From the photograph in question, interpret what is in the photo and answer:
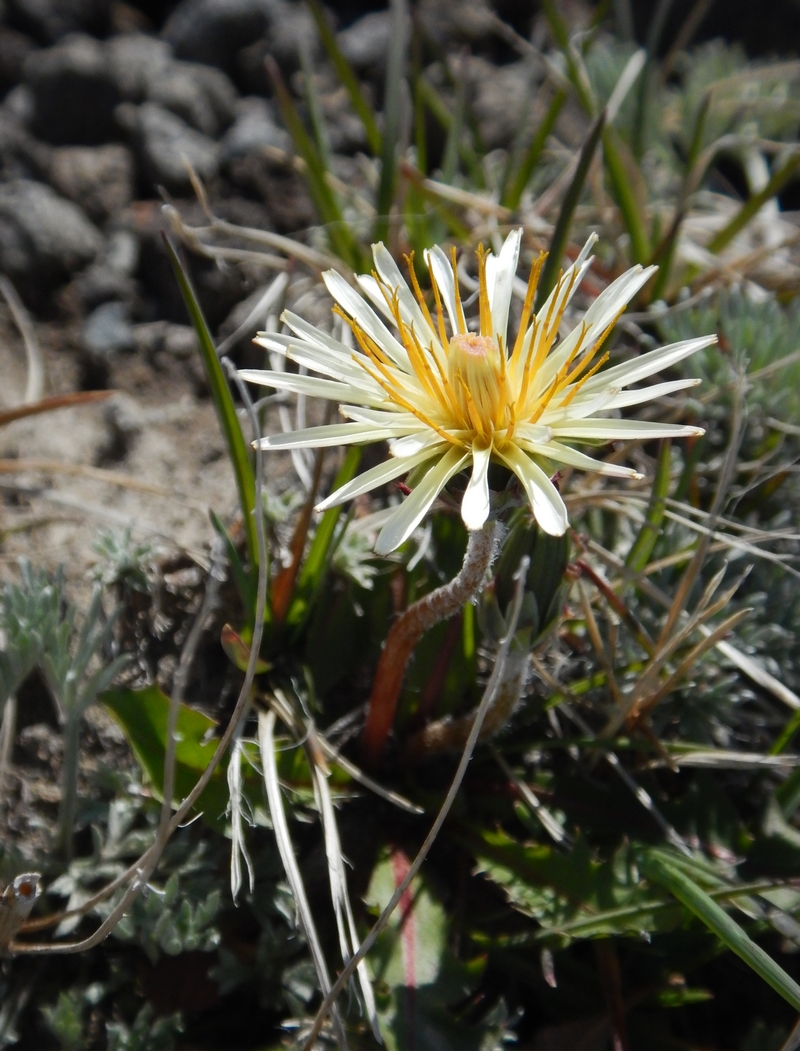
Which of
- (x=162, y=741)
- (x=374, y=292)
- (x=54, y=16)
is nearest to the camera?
(x=374, y=292)

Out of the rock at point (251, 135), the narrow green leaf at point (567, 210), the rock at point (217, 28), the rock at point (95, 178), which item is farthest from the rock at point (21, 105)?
the narrow green leaf at point (567, 210)

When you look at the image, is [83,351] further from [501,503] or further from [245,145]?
[501,503]

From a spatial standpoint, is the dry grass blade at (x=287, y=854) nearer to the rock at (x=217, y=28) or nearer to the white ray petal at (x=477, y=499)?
the white ray petal at (x=477, y=499)

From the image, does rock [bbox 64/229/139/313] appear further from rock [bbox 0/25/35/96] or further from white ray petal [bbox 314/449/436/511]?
white ray petal [bbox 314/449/436/511]

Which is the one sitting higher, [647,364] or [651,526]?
[647,364]

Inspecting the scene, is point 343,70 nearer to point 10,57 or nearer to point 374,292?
point 10,57

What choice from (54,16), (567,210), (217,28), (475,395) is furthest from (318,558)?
(54,16)

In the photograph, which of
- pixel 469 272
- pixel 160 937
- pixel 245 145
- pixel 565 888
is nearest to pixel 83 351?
pixel 245 145

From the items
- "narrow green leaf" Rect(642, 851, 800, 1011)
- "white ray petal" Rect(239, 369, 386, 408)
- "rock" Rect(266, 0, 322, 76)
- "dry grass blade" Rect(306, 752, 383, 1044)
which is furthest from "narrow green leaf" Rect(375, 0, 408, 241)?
"narrow green leaf" Rect(642, 851, 800, 1011)
